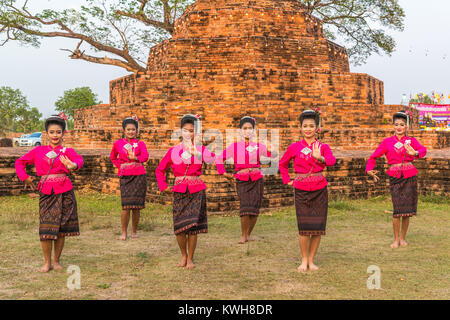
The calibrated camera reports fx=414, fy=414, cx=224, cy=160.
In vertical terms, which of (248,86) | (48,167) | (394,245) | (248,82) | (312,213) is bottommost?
(394,245)

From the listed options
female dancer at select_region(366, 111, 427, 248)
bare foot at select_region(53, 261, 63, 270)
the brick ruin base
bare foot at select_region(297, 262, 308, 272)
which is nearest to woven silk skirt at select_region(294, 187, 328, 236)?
bare foot at select_region(297, 262, 308, 272)

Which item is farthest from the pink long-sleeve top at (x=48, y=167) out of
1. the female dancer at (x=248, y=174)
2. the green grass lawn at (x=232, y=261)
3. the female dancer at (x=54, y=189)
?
the female dancer at (x=248, y=174)

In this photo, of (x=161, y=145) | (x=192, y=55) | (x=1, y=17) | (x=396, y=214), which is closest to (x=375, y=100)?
(x=192, y=55)

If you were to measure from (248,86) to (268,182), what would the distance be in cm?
458

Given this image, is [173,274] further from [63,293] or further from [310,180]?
[310,180]

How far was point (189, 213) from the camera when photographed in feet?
13.5

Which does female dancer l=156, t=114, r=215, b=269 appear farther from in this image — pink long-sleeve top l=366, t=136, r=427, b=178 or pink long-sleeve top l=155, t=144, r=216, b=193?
pink long-sleeve top l=366, t=136, r=427, b=178

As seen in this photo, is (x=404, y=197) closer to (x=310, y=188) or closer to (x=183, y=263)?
(x=310, y=188)

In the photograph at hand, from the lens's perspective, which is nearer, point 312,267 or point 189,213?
point 312,267

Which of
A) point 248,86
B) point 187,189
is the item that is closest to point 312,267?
point 187,189

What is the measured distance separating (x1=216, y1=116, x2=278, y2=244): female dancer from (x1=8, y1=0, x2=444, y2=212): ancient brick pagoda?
16.1ft

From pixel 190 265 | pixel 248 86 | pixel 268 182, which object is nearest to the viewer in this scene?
pixel 190 265

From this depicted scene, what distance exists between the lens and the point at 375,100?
1380 centimetres

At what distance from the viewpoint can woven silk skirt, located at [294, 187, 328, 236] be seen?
4012 millimetres
